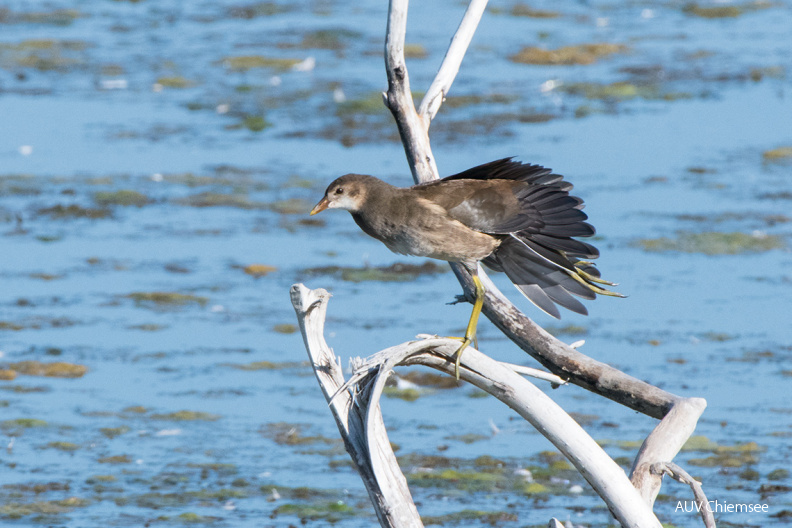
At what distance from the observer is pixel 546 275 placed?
4.39 metres

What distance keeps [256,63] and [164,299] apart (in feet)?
22.4

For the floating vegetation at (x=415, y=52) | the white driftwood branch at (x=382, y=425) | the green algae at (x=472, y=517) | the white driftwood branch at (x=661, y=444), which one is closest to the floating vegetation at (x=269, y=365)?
the green algae at (x=472, y=517)

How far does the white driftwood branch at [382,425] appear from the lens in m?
3.50

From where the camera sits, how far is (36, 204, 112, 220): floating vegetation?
10.1 metres

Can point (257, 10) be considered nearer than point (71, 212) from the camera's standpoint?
No

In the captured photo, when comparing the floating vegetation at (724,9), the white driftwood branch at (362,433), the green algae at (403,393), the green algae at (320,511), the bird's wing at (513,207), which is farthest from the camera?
the floating vegetation at (724,9)

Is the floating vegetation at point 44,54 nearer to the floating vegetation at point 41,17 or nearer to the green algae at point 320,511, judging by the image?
the floating vegetation at point 41,17

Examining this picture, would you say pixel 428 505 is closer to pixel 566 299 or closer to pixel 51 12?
pixel 566 299

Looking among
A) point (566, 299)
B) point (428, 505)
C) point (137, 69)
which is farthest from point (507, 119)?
point (566, 299)

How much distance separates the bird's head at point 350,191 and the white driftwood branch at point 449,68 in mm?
825

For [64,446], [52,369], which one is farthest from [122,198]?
[64,446]

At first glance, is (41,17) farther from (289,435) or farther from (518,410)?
(518,410)

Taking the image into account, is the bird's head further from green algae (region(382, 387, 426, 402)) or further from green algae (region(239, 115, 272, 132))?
green algae (region(239, 115, 272, 132))

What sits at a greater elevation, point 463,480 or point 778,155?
point 778,155
